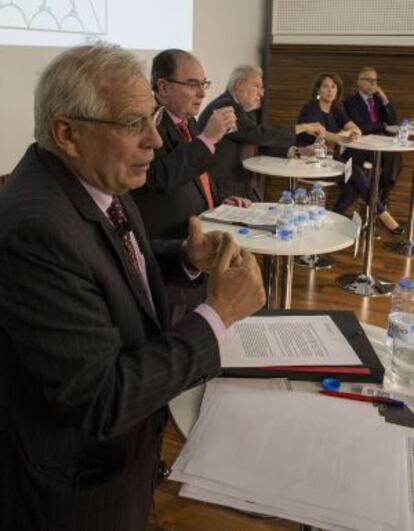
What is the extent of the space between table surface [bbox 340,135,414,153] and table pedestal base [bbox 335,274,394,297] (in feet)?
2.98

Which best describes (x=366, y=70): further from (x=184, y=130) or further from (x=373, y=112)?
(x=184, y=130)

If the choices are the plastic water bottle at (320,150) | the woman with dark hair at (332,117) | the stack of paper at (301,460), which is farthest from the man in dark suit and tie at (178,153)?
the woman with dark hair at (332,117)

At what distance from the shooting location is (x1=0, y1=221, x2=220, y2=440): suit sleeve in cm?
86

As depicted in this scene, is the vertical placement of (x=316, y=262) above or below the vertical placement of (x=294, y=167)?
below

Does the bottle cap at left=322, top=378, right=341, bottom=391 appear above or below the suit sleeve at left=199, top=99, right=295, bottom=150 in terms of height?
below

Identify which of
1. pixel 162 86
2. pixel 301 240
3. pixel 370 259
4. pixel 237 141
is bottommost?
pixel 370 259

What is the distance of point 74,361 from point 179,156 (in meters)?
1.57

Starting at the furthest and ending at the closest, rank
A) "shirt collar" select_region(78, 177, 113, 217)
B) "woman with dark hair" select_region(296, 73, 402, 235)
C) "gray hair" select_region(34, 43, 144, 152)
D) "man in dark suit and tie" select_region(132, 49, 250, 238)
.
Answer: "woman with dark hair" select_region(296, 73, 402, 235), "man in dark suit and tie" select_region(132, 49, 250, 238), "shirt collar" select_region(78, 177, 113, 217), "gray hair" select_region(34, 43, 144, 152)

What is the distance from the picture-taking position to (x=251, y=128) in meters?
3.61

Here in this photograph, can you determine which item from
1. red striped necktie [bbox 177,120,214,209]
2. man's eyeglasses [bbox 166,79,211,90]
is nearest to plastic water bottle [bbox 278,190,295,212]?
red striped necktie [bbox 177,120,214,209]

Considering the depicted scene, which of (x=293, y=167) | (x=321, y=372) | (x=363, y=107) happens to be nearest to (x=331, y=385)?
(x=321, y=372)

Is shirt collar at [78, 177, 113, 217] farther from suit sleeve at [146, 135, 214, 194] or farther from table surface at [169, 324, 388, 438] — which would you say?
suit sleeve at [146, 135, 214, 194]

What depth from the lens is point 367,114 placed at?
17.9 ft

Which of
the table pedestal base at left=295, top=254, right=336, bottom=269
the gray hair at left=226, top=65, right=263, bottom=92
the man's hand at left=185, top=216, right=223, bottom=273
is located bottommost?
the table pedestal base at left=295, top=254, right=336, bottom=269
